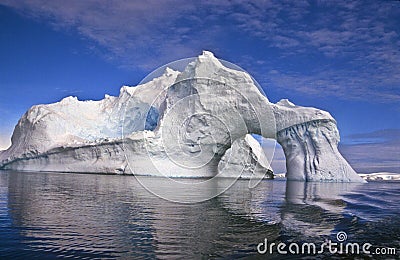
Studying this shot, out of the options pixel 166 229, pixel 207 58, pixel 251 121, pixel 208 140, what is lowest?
pixel 166 229

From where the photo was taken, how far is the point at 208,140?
28016 mm

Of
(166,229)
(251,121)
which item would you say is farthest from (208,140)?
(166,229)

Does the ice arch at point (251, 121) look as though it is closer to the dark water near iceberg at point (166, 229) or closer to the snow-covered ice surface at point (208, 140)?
the snow-covered ice surface at point (208, 140)

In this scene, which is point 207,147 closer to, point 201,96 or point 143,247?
point 201,96

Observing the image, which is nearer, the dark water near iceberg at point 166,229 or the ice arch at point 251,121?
the dark water near iceberg at point 166,229

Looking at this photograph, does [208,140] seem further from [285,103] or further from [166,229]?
[166,229]

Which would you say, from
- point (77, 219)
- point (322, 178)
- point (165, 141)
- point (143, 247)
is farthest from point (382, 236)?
point (165, 141)

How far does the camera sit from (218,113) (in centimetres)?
2755

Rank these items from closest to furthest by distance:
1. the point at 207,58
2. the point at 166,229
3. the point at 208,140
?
1. the point at 166,229
2. the point at 207,58
3. the point at 208,140

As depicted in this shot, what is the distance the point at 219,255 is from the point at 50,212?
4761 millimetres

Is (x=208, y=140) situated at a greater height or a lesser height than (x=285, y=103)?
lesser

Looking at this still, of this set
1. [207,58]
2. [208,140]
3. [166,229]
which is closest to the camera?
[166,229]

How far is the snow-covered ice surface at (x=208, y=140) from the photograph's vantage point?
2703 cm

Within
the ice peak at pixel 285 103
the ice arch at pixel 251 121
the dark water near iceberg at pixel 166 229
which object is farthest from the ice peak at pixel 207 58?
the dark water near iceberg at pixel 166 229
